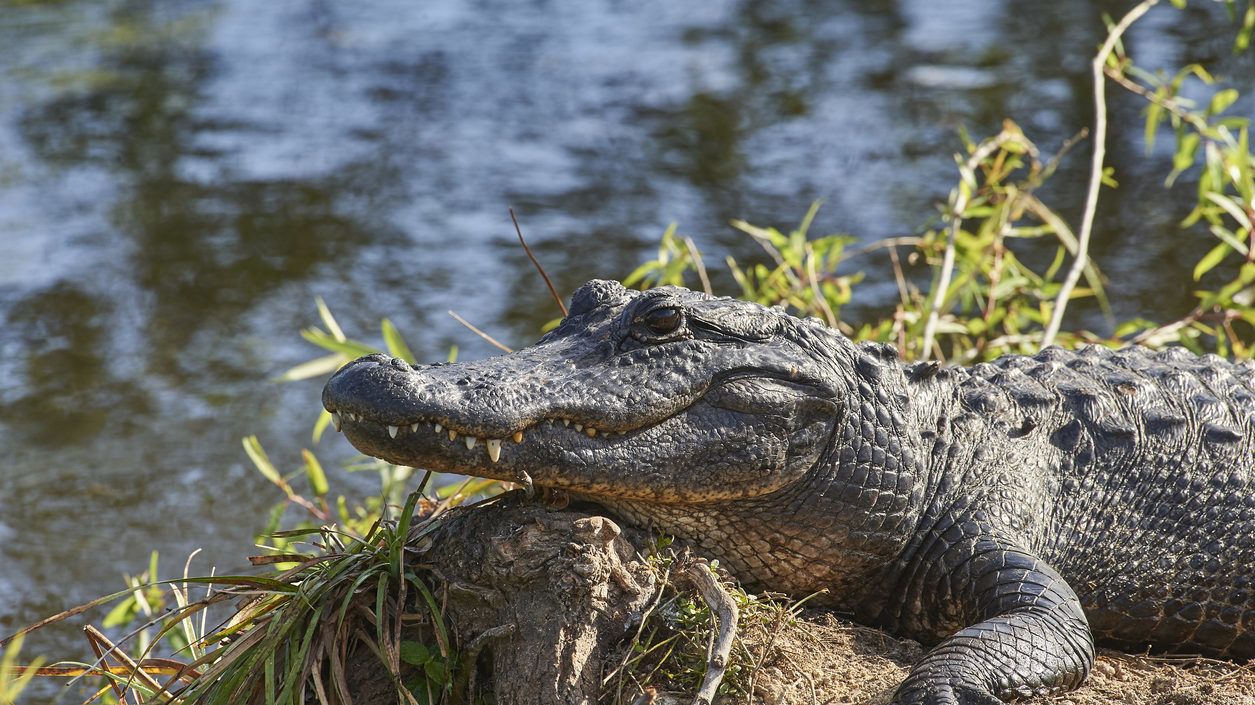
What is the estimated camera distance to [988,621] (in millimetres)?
2846

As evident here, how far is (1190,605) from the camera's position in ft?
10.7

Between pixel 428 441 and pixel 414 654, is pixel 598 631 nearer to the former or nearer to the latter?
pixel 414 654

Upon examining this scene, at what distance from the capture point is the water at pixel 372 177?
6852 millimetres

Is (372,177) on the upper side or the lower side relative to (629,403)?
lower

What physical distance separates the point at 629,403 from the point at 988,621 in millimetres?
897

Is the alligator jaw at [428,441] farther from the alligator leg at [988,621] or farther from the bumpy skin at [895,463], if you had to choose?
the alligator leg at [988,621]

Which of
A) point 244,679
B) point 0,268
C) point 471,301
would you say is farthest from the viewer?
point 0,268

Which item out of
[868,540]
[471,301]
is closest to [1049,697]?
[868,540]

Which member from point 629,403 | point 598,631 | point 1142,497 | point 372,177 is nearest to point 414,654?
point 598,631

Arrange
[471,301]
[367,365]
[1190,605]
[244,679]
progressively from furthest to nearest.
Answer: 1. [471,301]
2. [1190,605]
3. [244,679]
4. [367,365]

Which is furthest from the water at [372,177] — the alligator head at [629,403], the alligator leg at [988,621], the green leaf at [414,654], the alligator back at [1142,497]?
the alligator back at [1142,497]

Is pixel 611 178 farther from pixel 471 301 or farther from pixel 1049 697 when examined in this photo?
pixel 1049 697

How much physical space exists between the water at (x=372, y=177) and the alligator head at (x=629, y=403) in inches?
130

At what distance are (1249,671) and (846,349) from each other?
1.19m
